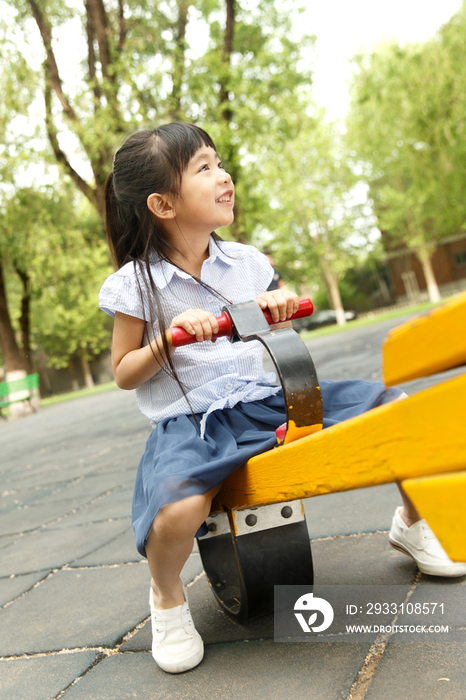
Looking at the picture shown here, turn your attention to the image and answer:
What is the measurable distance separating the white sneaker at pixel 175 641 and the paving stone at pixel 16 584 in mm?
908

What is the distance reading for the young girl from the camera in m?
1.38

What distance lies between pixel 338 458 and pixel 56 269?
15.3 m

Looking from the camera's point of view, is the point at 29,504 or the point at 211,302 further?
the point at 29,504

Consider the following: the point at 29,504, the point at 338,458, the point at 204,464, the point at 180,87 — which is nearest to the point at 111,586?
the point at 204,464

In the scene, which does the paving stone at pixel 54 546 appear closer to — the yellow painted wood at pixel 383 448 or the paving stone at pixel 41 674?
the paving stone at pixel 41 674

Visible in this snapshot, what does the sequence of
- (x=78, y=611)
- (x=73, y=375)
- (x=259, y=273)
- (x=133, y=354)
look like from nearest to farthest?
(x=133, y=354)
(x=78, y=611)
(x=259, y=273)
(x=73, y=375)

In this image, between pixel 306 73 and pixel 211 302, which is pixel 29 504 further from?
pixel 306 73

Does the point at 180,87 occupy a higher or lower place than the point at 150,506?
higher

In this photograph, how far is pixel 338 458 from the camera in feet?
3.28

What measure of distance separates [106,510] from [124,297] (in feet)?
5.70

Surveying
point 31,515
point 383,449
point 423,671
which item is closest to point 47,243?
point 31,515

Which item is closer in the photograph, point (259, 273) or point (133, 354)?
point (133, 354)

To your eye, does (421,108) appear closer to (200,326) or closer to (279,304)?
(279,304)

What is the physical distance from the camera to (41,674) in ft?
4.96
